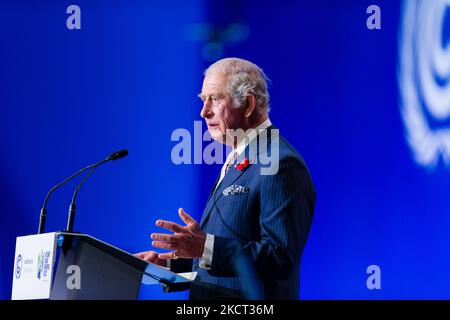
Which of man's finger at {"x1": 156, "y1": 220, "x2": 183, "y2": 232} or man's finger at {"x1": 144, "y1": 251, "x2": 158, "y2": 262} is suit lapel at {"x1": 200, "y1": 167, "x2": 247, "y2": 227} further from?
man's finger at {"x1": 156, "y1": 220, "x2": 183, "y2": 232}

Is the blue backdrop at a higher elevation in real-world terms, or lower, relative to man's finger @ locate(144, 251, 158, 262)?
higher

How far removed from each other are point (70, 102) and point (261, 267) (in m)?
2.12

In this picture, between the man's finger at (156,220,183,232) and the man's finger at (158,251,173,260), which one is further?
the man's finger at (158,251,173,260)

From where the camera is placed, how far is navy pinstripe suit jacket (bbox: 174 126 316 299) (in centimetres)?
231

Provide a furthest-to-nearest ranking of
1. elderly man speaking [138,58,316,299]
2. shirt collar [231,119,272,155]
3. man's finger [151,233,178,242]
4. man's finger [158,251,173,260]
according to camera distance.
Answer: shirt collar [231,119,272,155], man's finger [158,251,173,260], elderly man speaking [138,58,316,299], man's finger [151,233,178,242]

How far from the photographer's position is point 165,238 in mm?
2113

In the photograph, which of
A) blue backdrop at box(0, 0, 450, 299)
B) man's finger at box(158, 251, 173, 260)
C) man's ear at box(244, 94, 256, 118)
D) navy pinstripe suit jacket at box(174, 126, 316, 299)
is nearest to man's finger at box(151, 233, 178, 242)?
navy pinstripe suit jacket at box(174, 126, 316, 299)

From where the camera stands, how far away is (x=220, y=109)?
2789 millimetres

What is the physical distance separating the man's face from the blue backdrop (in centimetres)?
114

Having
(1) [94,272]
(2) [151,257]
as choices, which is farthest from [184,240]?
(2) [151,257]

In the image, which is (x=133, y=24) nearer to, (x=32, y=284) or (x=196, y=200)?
(x=196, y=200)

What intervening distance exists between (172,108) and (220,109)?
1.30 meters

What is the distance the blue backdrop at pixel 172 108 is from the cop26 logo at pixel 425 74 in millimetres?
37

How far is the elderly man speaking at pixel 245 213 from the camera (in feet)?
7.52
